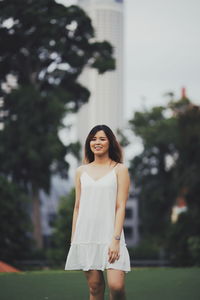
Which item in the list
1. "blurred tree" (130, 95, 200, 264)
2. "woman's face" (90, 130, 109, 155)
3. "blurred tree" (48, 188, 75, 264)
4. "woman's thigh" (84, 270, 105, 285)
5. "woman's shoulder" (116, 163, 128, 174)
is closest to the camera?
"woman's thigh" (84, 270, 105, 285)

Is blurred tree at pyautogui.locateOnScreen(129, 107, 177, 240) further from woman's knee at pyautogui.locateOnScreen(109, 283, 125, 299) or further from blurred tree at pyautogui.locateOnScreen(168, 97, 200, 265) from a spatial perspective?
woman's knee at pyautogui.locateOnScreen(109, 283, 125, 299)

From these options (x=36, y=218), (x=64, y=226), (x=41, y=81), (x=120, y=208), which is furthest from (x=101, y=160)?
(x=64, y=226)

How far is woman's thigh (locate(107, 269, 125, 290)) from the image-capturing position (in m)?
5.34

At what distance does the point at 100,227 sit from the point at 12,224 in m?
25.6

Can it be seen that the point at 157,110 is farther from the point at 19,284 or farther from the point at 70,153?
the point at 19,284

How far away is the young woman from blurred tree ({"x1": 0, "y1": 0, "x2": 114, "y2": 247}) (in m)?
26.6

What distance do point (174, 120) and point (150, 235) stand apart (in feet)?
31.9

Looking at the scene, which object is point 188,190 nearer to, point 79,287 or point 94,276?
point 79,287

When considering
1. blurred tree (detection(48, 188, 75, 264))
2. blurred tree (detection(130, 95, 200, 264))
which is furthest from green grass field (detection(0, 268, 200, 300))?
blurred tree (detection(130, 95, 200, 264))

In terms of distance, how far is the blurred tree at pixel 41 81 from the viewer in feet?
106

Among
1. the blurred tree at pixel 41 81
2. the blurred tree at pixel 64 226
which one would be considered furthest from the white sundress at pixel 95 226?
the blurred tree at pixel 64 226

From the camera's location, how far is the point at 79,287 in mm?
9375

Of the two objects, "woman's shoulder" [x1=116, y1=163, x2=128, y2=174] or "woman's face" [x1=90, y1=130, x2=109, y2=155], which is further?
"woman's face" [x1=90, y1=130, x2=109, y2=155]

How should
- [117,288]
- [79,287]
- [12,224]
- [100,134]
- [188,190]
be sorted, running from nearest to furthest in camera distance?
[117,288]
[100,134]
[79,287]
[12,224]
[188,190]
